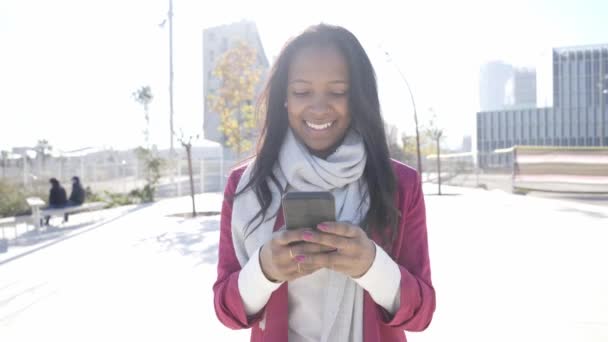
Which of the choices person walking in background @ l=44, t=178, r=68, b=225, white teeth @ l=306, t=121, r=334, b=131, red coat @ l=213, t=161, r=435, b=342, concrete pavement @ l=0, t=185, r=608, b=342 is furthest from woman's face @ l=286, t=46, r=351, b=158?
person walking in background @ l=44, t=178, r=68, b=225

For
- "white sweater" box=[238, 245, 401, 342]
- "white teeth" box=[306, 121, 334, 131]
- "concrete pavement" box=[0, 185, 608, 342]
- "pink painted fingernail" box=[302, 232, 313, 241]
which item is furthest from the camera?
"concrete pavement" box=[0, 185, 608, 342]

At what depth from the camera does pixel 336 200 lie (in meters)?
1.33

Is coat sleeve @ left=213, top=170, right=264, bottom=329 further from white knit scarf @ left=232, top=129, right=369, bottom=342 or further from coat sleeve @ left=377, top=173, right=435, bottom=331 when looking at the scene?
coat sleeve @ left=377, top=173, right=435, bottom=331

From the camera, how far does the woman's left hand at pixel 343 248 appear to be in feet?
3.44

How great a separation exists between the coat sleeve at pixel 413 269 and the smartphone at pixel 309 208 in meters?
0.31

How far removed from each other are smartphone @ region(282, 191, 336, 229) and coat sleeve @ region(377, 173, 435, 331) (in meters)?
0.31

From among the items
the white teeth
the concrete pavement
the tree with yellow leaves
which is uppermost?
the tree with yellow leaves

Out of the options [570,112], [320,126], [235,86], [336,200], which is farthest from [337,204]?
[570,112]

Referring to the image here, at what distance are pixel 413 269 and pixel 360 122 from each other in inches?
16.9

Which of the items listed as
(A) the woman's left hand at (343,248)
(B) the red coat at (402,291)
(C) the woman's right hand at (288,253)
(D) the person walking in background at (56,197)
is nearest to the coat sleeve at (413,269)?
(B) the red coat at (402,291)

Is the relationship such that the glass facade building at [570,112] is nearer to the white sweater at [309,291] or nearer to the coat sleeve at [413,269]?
the coat sleeve at [413,269]

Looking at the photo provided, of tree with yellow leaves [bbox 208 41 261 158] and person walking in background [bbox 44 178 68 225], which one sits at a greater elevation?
tree with yellow leaves [bbox 208 41 261 158]

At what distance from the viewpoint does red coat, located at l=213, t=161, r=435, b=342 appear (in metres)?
1.26

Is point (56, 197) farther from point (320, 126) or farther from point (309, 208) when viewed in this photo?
point (309, 208)
